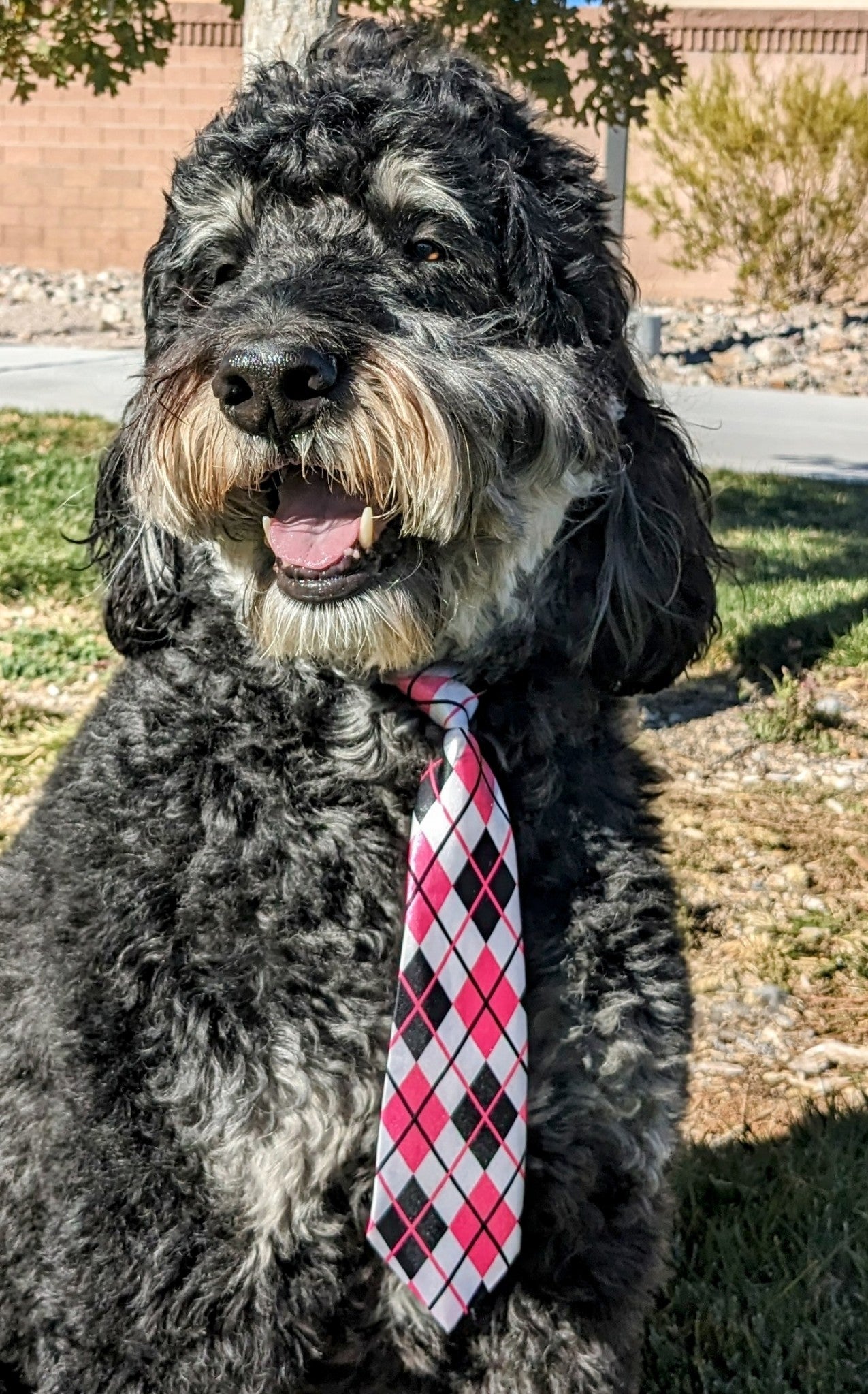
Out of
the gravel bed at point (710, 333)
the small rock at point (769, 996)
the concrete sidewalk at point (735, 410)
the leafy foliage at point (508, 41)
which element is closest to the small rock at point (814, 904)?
the small rock at point (769, 996)

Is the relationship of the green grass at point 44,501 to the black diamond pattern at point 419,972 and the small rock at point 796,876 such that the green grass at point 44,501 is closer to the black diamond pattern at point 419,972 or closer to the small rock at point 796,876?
the small rock at point 796,876

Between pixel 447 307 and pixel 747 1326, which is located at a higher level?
pixel 447 307

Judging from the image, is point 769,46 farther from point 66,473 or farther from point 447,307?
point 447,307

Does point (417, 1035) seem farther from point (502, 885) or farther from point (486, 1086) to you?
point (502, 885)

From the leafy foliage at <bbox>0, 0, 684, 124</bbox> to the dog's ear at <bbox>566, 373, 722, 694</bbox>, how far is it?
381 cm

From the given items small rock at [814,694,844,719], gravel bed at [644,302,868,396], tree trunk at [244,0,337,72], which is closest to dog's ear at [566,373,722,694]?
tree trunk at [244,0,337,72]

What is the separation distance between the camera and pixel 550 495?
2641mm

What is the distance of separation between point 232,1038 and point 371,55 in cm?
169

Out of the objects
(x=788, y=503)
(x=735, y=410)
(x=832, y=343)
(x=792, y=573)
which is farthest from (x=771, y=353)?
(x=792, y=573)

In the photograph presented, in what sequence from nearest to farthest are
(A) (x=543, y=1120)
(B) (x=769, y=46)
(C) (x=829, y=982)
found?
(A) (x=543, y=1120), (C) (x=829, y=982), (B) (x=769, y=46)

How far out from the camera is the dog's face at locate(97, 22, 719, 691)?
234 cm

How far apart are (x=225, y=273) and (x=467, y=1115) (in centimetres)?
144

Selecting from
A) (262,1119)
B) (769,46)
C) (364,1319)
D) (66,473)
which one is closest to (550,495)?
(262,1119)

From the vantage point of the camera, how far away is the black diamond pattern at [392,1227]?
7.80 ft
